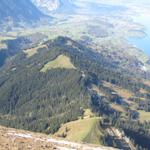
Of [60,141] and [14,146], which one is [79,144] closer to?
[60,141]

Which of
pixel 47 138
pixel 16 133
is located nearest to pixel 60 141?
pixel 47 138

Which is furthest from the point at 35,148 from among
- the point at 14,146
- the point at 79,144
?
the point at 79,144

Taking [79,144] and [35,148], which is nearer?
[35,148]

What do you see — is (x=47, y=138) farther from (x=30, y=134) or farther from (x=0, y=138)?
(x=0, y=138)

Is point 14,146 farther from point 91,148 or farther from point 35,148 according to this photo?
point 91,148

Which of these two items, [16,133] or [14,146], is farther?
[16,133]
